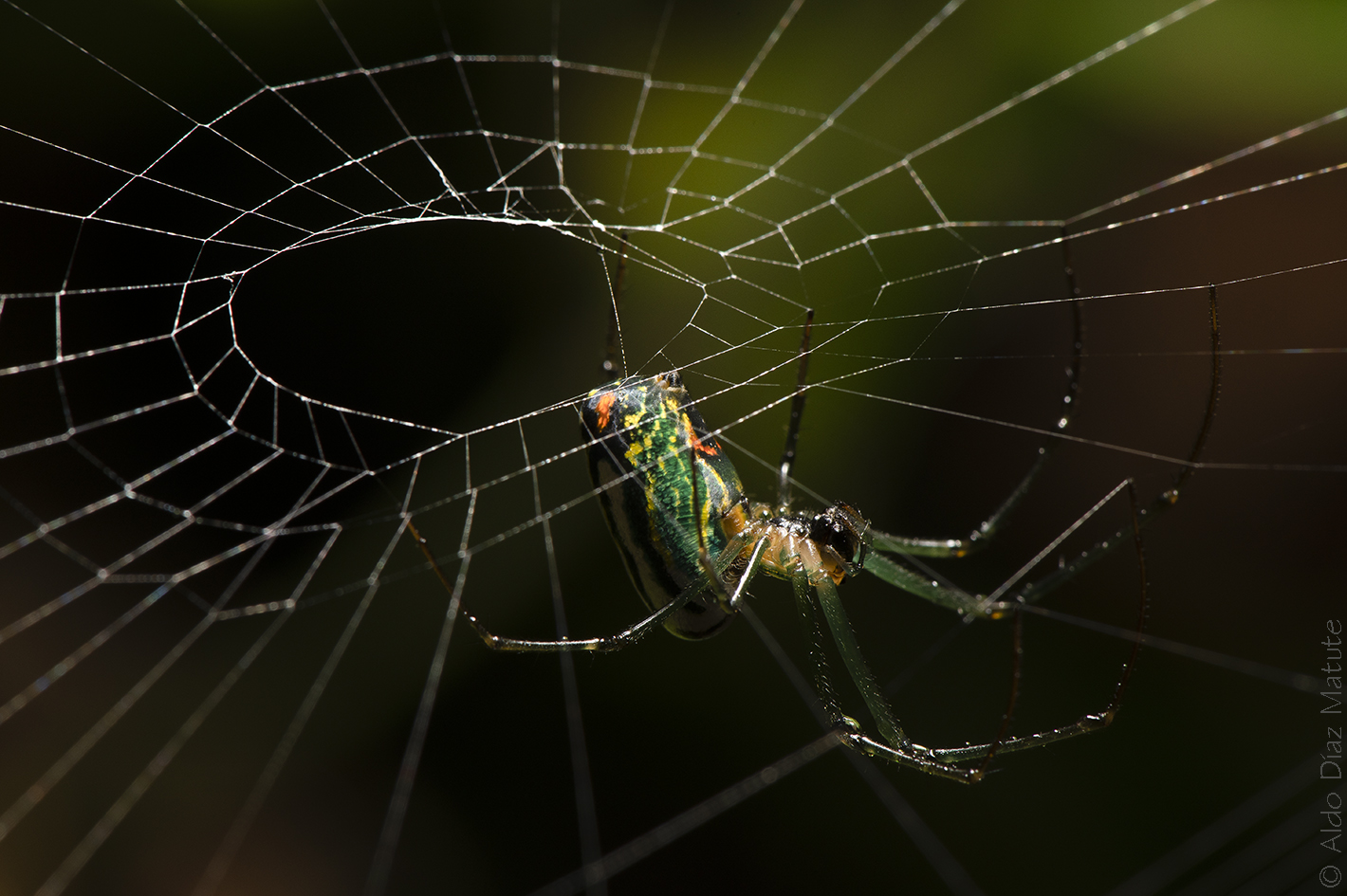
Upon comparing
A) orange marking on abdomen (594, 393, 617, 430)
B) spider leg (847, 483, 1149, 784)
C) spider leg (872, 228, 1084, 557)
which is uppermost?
orange marking on abdomen (594, 393, 617, 430)

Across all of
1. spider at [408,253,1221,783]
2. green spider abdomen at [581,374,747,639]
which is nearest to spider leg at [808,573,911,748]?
spider at [408,253,1221,783]

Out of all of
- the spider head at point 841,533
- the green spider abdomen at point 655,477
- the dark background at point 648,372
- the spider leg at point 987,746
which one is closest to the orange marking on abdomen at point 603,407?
the green spider abdomen at point 655,477

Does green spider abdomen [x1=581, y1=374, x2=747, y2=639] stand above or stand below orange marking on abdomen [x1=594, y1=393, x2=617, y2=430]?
below

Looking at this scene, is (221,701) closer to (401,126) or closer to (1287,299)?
(401,126)

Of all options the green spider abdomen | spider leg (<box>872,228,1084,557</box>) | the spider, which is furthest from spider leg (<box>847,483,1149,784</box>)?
the green spider abdomen

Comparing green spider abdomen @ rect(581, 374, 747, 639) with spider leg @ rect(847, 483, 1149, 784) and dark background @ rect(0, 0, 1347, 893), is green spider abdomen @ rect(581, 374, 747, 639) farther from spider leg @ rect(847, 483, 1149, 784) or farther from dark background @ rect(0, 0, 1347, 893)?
spider leg @ rect(847, 483, 1149, 784)

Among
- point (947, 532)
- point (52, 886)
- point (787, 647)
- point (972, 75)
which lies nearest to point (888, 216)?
point (972, 75)

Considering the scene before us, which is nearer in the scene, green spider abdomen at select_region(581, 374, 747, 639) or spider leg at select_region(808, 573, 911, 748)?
green spider abdomen at select_region(581, 374, 747, 639)
